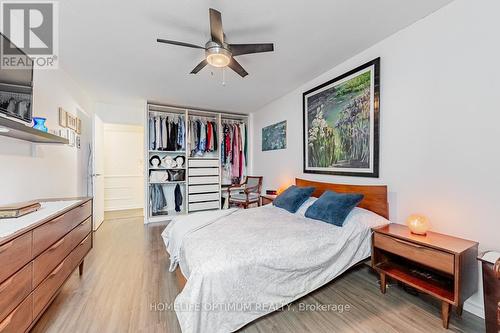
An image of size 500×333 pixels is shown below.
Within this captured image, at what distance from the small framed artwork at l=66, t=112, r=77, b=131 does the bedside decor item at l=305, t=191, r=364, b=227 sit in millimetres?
3482

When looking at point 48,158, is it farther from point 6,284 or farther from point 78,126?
point 6,284

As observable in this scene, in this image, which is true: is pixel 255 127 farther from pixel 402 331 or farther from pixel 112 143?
pixel 402 331

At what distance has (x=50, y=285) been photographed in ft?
4.79

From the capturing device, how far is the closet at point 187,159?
4375 millimetres

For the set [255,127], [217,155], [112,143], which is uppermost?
[255,127]

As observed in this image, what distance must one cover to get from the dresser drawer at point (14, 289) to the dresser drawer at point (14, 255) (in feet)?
0.13

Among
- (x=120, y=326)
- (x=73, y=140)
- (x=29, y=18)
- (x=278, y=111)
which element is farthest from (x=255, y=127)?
(x=120, y=326)

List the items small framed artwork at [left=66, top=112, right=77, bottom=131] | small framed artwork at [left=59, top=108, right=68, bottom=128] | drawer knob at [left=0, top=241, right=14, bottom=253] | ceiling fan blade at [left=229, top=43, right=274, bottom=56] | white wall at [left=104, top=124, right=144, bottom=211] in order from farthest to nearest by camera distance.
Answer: white wall at [left=104, top=124, right=144, bottom=211]
small framed artwork at [left=66, top=112, right=77, bottom=131]
small framed artwork at [left=59, top=108, right=68, bottom=128]
ceiling fan blade at [left=229, top=43, right=274, bottom=56]
drawer knob at [left=0, top=241, right=14, bottom=253]

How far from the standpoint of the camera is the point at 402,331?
146cm

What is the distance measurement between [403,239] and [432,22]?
6.33 feet

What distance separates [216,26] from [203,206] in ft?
12.1

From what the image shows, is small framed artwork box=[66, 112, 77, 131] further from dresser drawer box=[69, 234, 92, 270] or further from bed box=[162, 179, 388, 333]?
bed box=[162, 179, 388, 333]

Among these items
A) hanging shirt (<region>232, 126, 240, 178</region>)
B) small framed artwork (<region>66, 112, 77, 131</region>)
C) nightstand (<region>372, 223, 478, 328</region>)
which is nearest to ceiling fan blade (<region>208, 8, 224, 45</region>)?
nightstand (<region>372, 223, 478, 328</region>)

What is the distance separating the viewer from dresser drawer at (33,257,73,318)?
1.30 m
